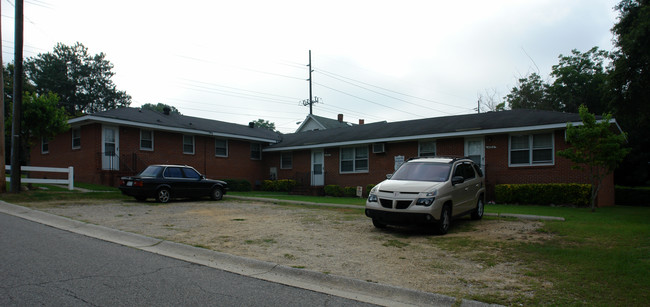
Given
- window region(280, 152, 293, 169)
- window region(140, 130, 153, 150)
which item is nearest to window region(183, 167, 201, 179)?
window region(140, 130, 153, 150)

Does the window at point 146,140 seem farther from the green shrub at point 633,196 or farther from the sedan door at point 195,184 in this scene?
the green shrub at point 633,196

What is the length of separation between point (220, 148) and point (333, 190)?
8.40 metres

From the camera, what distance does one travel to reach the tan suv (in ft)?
27.7

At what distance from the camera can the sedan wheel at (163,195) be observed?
48.3 ft

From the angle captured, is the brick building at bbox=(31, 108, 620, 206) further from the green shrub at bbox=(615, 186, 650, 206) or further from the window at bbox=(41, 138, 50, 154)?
the green shrub at bbox=(615, 186, 650, 206)

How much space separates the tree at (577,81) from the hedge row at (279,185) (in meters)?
25.8

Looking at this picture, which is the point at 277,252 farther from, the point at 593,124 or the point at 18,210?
the point at 593,124

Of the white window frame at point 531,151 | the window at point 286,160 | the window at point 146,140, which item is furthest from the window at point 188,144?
the white window frame at point 531,151

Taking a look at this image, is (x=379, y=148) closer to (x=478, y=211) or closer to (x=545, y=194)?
(x=545, y=194)

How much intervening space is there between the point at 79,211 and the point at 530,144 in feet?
56.6

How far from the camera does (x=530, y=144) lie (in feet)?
57.1

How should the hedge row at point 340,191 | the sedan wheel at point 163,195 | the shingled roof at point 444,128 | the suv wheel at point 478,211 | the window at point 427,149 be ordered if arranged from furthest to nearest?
the hedge row at point 340,191 < the window at point 427,149 < the shingled roof at point 444,128 < the sedan wheel at point 163,195 < the suv wheel at point 478,211

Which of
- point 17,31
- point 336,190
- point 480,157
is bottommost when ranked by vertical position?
point 336,190

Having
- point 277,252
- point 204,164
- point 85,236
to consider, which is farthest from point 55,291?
point 204,164
